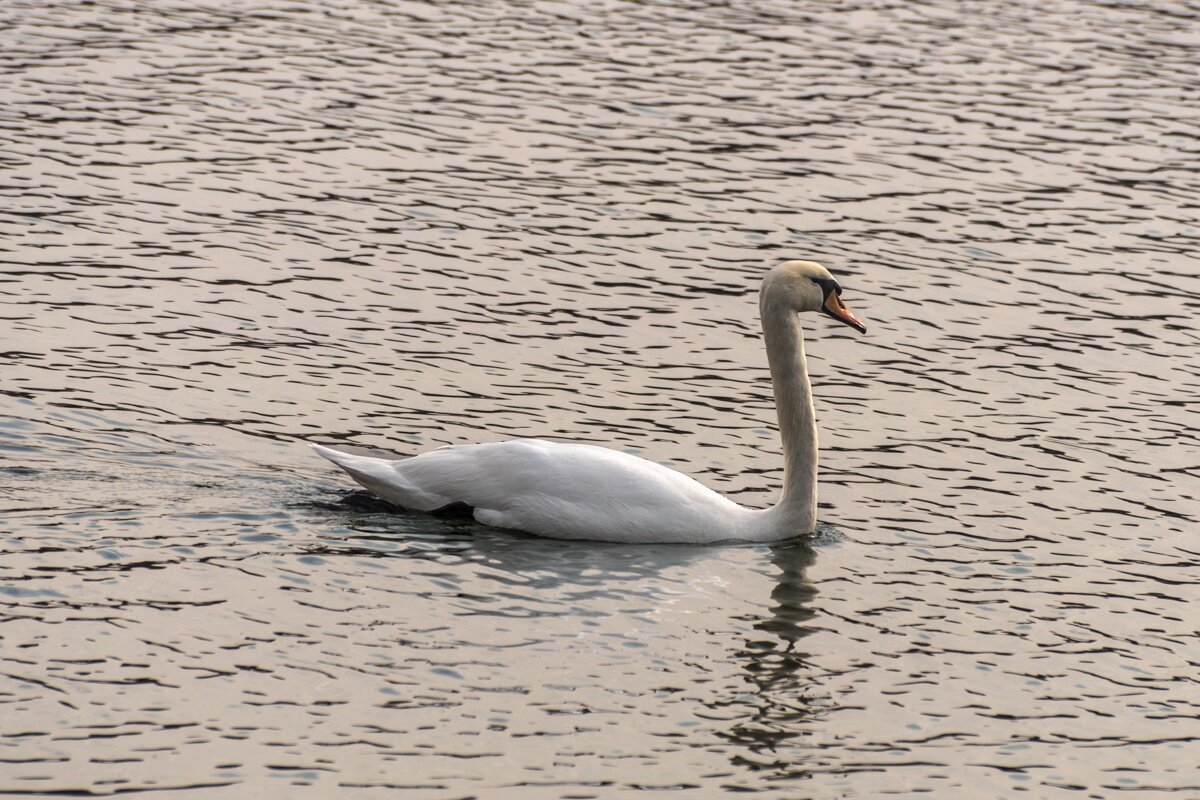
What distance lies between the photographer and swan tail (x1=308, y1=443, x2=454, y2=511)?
40.9ft

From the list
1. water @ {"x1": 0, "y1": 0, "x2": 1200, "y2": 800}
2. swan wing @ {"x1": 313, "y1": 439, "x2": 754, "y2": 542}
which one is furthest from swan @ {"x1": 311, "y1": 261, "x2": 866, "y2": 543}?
water @ {"x1": 0, "y1": 0, "x2": 1200, "y2": 800}

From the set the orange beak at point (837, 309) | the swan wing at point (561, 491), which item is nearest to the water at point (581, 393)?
the swan wing at point (561, 491)

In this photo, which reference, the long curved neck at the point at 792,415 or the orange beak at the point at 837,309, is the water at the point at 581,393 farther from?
the orange beak at the point at 837,309

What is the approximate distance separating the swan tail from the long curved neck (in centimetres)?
227

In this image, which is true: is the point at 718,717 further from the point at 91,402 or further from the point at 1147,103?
the point at 1147,103

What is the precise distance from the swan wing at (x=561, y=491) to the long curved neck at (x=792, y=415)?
41 centimetres

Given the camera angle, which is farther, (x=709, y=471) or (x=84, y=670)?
(x=709, y=471)

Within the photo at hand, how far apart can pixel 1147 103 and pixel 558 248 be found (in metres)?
10.4

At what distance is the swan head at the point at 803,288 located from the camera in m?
12.9

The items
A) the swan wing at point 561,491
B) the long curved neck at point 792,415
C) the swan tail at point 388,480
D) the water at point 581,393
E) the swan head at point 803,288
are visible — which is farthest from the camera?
the swan head at point 803,288

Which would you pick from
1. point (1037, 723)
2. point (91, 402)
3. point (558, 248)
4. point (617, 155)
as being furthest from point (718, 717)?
point (617, 155)

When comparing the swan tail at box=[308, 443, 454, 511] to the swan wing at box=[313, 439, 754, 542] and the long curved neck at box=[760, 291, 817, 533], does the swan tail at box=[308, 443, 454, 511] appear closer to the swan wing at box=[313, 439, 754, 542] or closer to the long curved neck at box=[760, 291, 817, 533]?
the swan wing at box=[313, 439, 754, 542]

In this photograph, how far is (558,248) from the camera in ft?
62.0

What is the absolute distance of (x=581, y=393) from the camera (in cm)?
1521
